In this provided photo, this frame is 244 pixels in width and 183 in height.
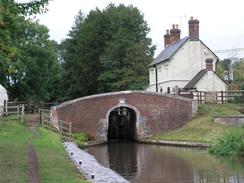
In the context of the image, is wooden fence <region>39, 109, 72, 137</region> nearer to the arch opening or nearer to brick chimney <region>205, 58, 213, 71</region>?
the arch opening

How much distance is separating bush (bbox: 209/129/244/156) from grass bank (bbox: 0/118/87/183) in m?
9.45

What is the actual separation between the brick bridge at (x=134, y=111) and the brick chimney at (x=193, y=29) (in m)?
9.08

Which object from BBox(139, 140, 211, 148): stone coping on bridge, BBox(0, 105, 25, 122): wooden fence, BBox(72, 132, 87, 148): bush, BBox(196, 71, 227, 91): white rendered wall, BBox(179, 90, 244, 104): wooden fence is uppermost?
BBox(196, 71, 227, 91): white rendered wall

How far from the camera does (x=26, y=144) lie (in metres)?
27.9

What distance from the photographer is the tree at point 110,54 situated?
67.2 metres

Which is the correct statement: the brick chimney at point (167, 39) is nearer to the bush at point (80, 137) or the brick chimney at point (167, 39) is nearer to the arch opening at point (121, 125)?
the arch opening at point (121, 125)

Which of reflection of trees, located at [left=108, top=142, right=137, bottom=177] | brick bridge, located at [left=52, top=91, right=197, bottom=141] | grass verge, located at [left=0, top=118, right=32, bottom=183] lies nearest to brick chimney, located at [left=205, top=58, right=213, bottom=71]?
brick bridge, located at [left=52, top=91, right=197, bottom=141]

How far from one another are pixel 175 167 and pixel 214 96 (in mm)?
26274

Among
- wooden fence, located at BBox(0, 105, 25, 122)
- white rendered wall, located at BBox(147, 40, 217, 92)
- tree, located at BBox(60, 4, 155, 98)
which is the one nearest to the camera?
wooden fence, located at BBox(0, 105, 25, 122)

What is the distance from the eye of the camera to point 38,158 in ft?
72.8

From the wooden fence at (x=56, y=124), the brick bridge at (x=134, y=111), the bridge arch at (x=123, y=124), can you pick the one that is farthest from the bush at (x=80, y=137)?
the bridge arch at (x=123, y=124)

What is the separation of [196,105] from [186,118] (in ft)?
4.71

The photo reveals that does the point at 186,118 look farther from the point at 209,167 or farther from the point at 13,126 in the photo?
the point at 209,167

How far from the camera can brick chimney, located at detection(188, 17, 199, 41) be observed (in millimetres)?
54688
